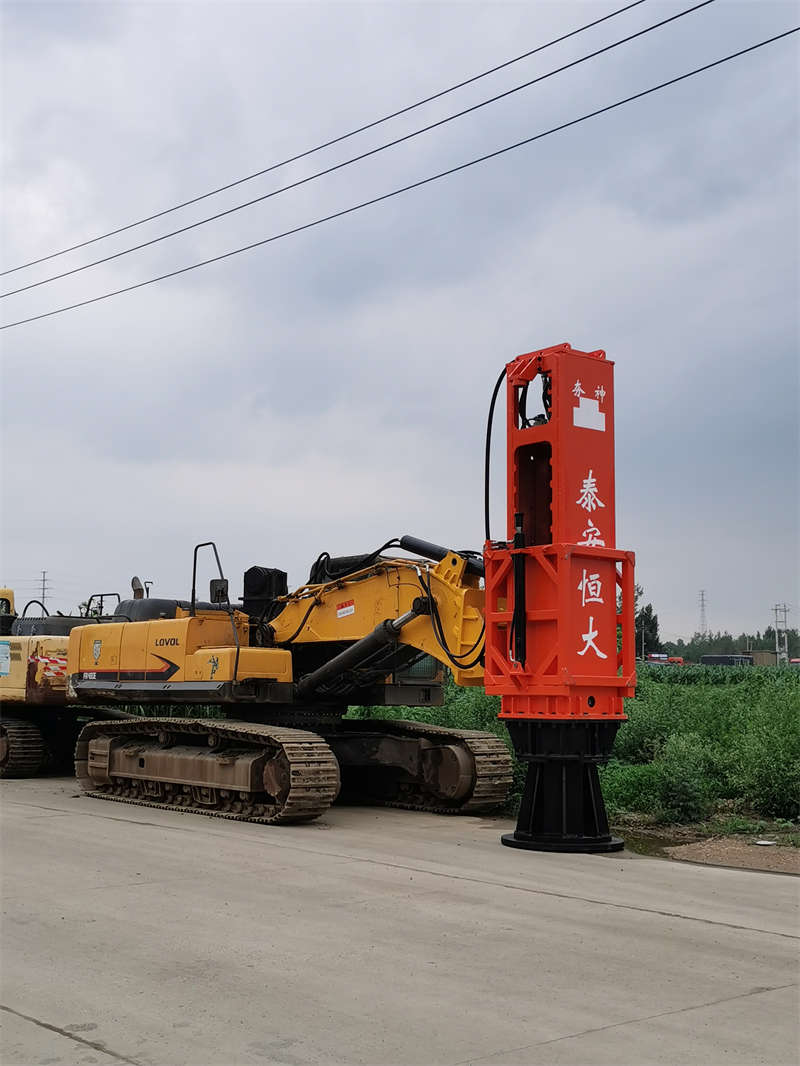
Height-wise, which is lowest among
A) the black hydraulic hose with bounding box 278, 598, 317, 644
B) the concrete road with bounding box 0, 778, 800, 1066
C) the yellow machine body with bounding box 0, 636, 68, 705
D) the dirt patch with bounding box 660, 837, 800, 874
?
the concrete road with bounding box 0, 778, 800, 1066

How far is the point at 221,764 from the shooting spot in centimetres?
1308

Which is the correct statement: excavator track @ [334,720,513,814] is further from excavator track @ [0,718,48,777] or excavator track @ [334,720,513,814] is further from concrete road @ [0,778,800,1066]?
excavator track @ [0,718,48,777]

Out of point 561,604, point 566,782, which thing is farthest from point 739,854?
point 561,604

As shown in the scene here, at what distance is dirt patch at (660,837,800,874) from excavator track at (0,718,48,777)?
11148 millimetres

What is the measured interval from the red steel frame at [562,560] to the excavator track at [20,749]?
10391 mm

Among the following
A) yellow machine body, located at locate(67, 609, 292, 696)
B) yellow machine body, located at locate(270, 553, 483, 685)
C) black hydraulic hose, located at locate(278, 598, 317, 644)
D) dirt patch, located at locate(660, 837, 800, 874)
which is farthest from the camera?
black hydraulic hose, located at locate(278, 598, 317, 644)

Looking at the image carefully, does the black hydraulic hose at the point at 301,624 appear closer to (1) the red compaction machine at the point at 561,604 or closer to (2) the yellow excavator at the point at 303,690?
(2) the yellow excavator at the point at 303,690

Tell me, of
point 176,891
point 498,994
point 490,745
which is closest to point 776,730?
point 490,745

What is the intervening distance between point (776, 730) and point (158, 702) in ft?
24.5

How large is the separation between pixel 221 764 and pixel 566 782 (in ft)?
14.6

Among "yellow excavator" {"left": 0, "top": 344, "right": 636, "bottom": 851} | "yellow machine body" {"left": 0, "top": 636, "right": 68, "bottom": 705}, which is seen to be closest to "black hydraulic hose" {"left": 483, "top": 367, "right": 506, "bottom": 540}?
"yellow excavator" {"left": 0, "top": 344, "right": 636, "bottom": 851}

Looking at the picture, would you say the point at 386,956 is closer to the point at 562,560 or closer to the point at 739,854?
the point at 562,560

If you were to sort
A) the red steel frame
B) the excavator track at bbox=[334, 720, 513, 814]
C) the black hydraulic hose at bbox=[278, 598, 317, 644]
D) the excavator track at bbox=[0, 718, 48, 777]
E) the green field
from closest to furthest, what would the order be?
the red steel frame
the green field
the excavator track at bbox=[334, 720, 513, 814]
the black hydraulic hose at bbox=[278, 598, 317, 644]
the excavator track at bbox=[0, 718, 48, 777]

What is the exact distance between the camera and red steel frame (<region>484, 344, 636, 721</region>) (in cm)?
1026
